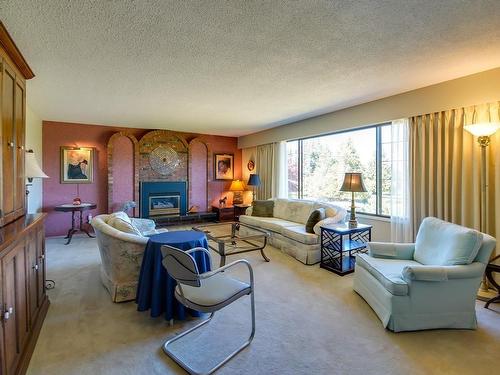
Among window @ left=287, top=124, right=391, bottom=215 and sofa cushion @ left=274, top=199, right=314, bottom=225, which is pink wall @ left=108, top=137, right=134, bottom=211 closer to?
sofa cushion @ left=274, top=199, right=314, bottom=225

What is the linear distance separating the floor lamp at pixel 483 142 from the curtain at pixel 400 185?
883 mm

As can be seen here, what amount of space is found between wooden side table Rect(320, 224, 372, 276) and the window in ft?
2.94

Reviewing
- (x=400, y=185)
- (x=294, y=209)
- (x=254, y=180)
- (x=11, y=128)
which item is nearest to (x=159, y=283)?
(x=11, y=128)

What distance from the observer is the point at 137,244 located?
9.14ft

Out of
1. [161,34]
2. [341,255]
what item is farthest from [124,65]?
[341,255]

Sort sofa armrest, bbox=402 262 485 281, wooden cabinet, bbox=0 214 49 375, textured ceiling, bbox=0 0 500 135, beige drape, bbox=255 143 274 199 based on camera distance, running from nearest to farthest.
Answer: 1. wooden cabinet, bbox=0 214 49 375
2. textured ceiling, bbox=0 0 500 135
3. sofa armrest, bbox=402 262 485 281
4. beige drape, bbox=255 143 274 199

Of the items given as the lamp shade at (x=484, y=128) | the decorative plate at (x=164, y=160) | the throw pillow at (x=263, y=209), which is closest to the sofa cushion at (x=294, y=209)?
the throw pillow at (x=263, y=209)

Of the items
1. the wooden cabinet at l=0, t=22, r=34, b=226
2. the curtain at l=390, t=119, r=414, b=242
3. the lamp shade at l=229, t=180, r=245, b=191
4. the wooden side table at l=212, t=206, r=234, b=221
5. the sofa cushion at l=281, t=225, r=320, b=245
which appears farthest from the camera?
the lamp shade at l=229, t=180, r=245, b=191

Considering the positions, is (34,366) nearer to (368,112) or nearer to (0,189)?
(0,189)

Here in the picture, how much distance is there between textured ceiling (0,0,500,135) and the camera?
1.93 m

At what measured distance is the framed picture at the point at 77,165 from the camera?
5.88 m

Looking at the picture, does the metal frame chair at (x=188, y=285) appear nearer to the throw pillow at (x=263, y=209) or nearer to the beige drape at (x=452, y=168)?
the beige drape at (x=452, y=168)

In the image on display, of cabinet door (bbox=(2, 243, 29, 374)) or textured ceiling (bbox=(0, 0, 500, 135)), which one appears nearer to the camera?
cabinet door (bbox=(2, 243, 29, 374))

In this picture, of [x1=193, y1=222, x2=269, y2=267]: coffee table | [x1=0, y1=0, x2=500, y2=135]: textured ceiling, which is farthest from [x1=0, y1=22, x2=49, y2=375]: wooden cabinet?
[x1=193, y1=222, x2=269, y2=267]: coffee table
